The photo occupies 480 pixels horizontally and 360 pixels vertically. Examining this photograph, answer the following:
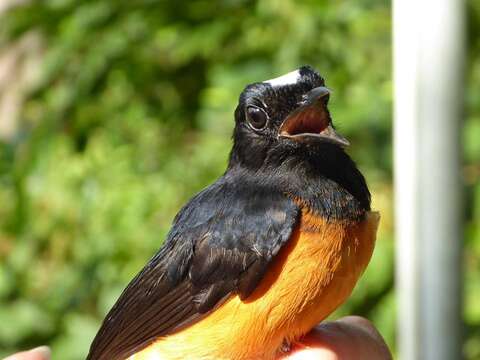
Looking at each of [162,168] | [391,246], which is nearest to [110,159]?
[162,168]

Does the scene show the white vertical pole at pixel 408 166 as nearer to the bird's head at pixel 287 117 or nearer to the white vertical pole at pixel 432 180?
the white vertical pole at pixel 432 180

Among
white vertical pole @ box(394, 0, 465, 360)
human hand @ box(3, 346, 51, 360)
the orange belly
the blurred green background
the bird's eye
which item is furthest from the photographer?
the blurred green background

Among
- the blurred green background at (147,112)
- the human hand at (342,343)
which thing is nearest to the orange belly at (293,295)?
the human hand at (342,343)

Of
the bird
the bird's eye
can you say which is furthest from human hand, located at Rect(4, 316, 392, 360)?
the bird's eye

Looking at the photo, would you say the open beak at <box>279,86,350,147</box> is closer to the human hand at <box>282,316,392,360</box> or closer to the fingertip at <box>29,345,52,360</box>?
the human hand at <box>282,316,392,360</box>

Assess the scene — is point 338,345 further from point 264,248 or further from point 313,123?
point 313,123

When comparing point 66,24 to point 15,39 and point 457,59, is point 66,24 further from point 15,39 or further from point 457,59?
point 457,59

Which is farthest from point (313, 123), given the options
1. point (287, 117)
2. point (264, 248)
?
point (264, 248)
